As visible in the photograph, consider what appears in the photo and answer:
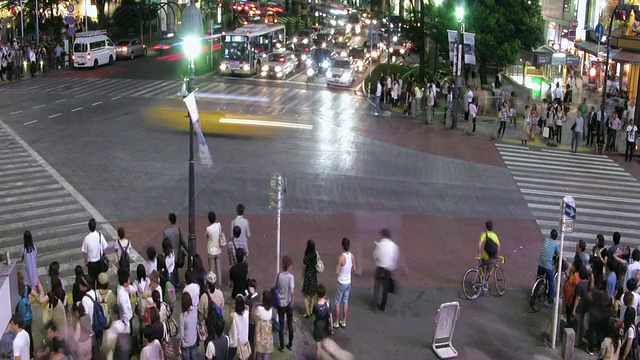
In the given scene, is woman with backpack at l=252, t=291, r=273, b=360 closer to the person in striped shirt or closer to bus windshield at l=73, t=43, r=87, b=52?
the person in striped shirt

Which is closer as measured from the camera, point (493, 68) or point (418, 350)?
point (418, 350)

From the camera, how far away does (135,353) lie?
13055mm

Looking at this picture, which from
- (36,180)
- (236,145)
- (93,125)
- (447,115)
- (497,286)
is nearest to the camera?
(497,286)

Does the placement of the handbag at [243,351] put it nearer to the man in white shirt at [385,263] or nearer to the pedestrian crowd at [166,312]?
the pedestrian crowd at [166,312]

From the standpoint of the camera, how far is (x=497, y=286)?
53.8 ft

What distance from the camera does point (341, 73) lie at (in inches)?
1882

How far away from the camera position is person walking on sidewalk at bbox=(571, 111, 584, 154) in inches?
1186

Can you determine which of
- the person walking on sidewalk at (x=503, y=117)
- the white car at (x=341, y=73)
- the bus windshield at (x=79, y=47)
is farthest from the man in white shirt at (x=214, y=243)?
the bus windshield at (x=79, y=47)

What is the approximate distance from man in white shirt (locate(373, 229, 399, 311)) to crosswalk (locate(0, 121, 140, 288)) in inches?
230

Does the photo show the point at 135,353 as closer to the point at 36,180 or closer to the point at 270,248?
the point at 270,248

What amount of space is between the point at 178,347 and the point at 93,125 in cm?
2120

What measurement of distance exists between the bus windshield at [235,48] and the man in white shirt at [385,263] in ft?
125

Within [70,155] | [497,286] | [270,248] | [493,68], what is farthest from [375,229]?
[493,68]

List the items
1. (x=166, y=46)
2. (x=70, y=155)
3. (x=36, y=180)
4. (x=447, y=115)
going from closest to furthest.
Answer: (x=36, y=180), (x=70, y=155), (x=447, y=115), (x=166, y=46)
